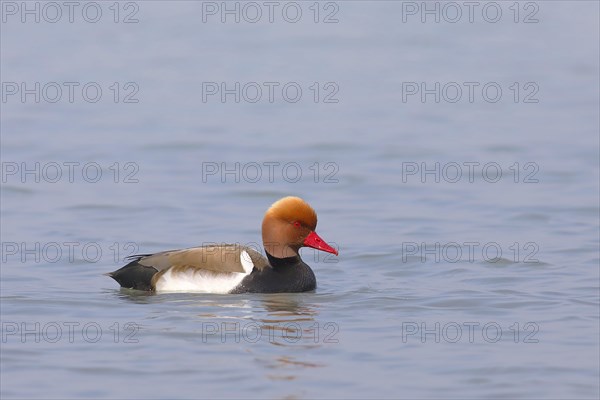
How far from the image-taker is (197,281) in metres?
11.1

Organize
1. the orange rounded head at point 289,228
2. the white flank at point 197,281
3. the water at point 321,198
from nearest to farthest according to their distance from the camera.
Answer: the water at point 321,198, the white flank at point 197,281, the orange rounded head at point 289,228

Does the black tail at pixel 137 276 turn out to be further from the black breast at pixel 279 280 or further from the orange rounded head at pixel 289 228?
the orange rounded head at pixel 289 228

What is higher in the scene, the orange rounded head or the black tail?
the orange rounded head

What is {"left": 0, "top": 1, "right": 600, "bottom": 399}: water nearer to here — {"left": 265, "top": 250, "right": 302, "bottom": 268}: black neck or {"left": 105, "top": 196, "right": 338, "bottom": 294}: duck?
{"left": 105, "top": 196, "right": 338, "bottom": 294}: duck

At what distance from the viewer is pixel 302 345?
9.48 meters

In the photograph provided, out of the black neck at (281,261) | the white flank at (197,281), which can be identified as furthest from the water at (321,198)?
the black neck at (281,261)

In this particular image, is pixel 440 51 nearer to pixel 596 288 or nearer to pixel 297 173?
pixel 297 173

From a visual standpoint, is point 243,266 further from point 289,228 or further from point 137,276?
point 137,276

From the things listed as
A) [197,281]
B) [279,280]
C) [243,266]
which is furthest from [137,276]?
[279,280]

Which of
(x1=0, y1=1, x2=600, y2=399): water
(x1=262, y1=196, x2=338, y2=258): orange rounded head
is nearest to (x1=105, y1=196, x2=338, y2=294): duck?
(x1=262, y1=196, x2=338, y2=258): orange rounded head

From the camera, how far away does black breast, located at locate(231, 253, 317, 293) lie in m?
11.2

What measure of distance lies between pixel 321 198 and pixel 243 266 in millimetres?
4083

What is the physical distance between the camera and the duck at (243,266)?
36.6 feet

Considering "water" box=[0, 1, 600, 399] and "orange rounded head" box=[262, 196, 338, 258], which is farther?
"orange rounded head" box=[262, 196, 338, 258]
